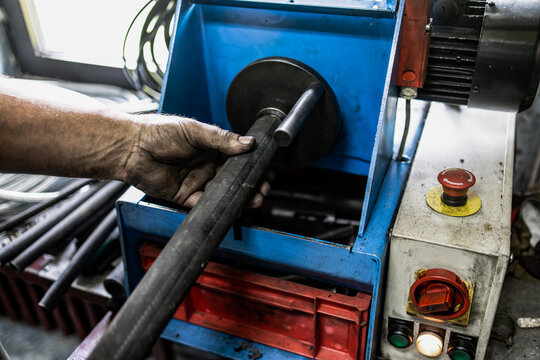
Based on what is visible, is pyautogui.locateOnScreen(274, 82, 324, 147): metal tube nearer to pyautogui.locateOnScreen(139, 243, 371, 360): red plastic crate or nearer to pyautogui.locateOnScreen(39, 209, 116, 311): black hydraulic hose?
pyautogui.locateOnScreen(139, 243, 371, 360): red plastic crate

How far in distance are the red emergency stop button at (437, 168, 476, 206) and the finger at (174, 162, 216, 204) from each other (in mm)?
497

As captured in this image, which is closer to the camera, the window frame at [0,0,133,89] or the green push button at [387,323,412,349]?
the green push button at [387,323,412,349]

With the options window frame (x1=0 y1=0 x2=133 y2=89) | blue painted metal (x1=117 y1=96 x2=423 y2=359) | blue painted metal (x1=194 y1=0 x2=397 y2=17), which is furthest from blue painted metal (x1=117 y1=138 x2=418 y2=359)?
window frame (x1=0 y1=0 x2=133 y2=89)

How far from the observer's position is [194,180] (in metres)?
1.02

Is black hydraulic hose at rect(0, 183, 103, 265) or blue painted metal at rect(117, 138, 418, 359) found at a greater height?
blue painted metal at rect(117, 138, 418, 359)

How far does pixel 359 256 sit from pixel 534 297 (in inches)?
25.0

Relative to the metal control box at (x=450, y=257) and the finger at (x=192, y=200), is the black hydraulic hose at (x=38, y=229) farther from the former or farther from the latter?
the metal control box at (x=450, y=257)

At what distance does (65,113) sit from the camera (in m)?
0.87

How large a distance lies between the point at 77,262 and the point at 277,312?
1.88ft

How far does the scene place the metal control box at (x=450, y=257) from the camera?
80 centimetres

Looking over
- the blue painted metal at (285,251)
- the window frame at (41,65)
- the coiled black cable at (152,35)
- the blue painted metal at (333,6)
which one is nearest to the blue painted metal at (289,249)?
the blue painted metal at (285,251)

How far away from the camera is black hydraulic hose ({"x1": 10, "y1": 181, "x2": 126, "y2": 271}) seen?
1.25 m

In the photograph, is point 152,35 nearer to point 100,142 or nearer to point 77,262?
point 100,142

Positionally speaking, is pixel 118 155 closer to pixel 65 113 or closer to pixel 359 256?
pixel 65 113
